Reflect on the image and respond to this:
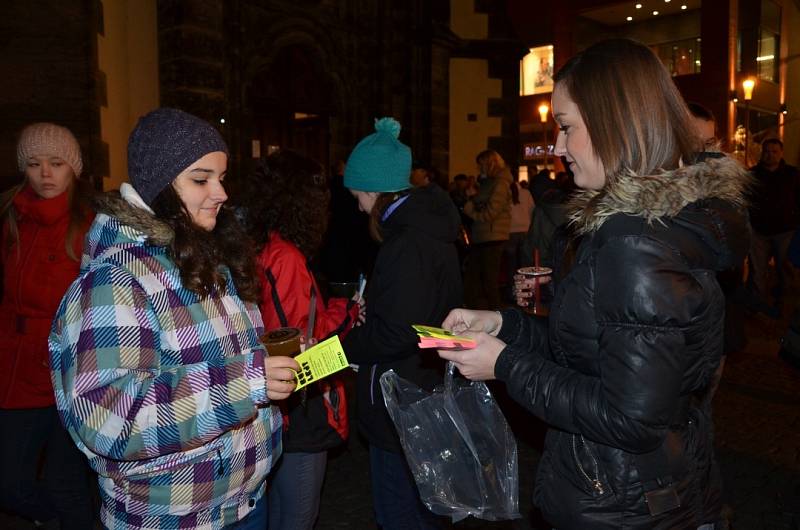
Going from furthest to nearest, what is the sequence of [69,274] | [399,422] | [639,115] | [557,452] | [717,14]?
[717,14]
[69,274]
[399,422]
[557,452]
[639,115]

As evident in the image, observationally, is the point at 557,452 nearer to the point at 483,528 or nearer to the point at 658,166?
the point at 658,166

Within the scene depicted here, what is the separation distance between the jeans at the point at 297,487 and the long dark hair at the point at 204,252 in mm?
910

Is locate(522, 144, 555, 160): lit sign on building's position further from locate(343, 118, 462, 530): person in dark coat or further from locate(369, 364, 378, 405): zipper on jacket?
locate(369, 364, 378, 405): zipper on jacket

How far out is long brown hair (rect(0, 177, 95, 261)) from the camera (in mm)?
3359

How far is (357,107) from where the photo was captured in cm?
1207

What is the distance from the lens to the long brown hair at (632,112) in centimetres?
169

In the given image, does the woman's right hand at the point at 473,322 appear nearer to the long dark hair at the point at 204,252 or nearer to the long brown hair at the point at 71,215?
the long dark hair at the point at 204,252

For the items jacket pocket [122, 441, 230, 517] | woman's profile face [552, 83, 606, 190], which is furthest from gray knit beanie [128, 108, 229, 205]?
woman's profile face [552, 83, 606, 190]

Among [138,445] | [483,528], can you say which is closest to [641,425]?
[138,445]

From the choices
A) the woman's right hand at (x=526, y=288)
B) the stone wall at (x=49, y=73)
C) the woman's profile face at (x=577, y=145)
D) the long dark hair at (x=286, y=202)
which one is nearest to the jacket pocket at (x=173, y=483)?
the long dark hair at (x=286, y=202)

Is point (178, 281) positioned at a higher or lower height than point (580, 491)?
higher

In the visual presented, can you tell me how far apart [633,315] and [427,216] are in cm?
151

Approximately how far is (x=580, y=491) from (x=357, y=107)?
36.0ft

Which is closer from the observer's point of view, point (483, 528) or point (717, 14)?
point (483, 528)
